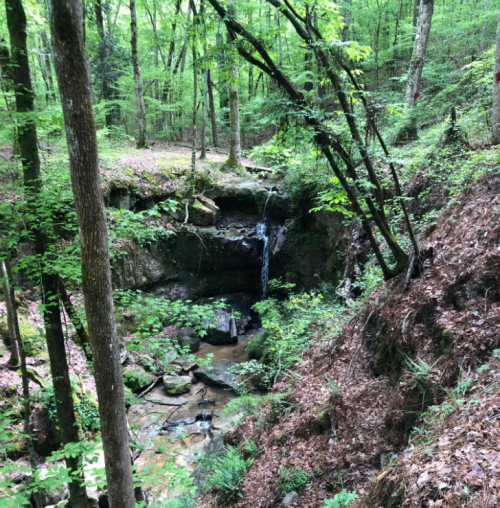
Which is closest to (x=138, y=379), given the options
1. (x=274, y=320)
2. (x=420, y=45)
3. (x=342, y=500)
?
(x=274, y=320)

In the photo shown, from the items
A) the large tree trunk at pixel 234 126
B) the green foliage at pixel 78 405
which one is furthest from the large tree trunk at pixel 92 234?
the large tree trunk at pixel 234 126

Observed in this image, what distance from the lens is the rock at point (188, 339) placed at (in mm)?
11641

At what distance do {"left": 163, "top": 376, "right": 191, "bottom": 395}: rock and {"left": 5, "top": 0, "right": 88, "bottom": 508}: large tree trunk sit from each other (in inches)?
198

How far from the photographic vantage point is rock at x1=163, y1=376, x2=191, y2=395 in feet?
30.4

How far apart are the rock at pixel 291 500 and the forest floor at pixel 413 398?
0.26 feet

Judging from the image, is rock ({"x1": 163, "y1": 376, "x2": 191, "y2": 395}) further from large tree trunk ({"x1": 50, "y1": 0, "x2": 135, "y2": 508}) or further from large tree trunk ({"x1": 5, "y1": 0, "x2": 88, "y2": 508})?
large tree trunk ({"x1": 50, "y1": 0, "x2": 135, "y2": 508})

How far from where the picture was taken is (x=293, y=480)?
4074 mm

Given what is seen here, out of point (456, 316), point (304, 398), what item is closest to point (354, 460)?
point (304, 398)

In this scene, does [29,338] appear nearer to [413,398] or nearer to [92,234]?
[92,234]

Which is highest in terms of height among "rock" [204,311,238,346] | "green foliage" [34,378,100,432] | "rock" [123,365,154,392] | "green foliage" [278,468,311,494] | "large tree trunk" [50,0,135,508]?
"large tree trunk" [50,0,135,508]

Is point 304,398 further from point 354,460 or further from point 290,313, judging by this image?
point 290,313

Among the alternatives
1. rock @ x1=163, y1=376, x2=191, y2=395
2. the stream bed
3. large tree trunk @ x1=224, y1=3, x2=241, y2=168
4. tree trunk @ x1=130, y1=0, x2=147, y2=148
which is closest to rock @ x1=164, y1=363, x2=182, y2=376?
rock @ x1=163, y1=376, x2=191, y2=395

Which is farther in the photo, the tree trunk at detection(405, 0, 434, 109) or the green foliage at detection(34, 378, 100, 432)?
the tree trunk at detection(405, 0, 434, 109)

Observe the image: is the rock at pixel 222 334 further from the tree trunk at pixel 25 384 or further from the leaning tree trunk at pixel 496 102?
the leaning tree trunk at pixel 496 102
